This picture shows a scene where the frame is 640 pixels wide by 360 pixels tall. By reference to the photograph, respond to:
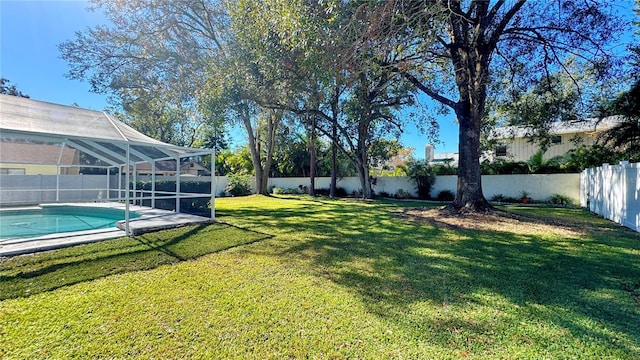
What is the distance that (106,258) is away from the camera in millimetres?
4988

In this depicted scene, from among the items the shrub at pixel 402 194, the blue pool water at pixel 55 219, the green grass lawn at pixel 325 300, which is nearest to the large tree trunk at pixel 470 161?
the green grass lawn at pixel 325 300

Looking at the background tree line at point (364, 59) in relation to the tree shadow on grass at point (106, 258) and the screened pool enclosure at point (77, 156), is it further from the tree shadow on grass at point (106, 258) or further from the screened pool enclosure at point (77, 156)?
the tree shadow on grass at point (106, 258)

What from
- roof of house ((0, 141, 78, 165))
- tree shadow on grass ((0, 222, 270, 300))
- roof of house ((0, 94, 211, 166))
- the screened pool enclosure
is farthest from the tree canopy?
roof of house ((0, 141, 78, 165))

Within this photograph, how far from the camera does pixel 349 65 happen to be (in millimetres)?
6578

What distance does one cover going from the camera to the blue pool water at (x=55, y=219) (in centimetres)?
756

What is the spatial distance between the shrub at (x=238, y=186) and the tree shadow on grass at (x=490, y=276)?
614 inches

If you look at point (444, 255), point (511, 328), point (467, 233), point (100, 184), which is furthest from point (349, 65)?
point (100, 184)

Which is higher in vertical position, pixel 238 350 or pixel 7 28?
pixel 7 28

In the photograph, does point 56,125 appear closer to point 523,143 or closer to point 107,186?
point 107,186

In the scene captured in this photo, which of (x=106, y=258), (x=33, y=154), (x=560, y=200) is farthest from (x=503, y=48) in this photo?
(x=33, y=154)

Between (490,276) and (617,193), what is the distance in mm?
7382

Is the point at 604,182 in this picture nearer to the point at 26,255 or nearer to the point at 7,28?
the point at 26,255

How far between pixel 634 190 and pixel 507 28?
6057 mm

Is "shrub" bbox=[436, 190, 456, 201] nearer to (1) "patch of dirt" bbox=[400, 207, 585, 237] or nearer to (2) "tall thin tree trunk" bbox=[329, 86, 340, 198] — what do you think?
(2) "tall thin tree trunk" bbox=[329, 86, 340, 198]
